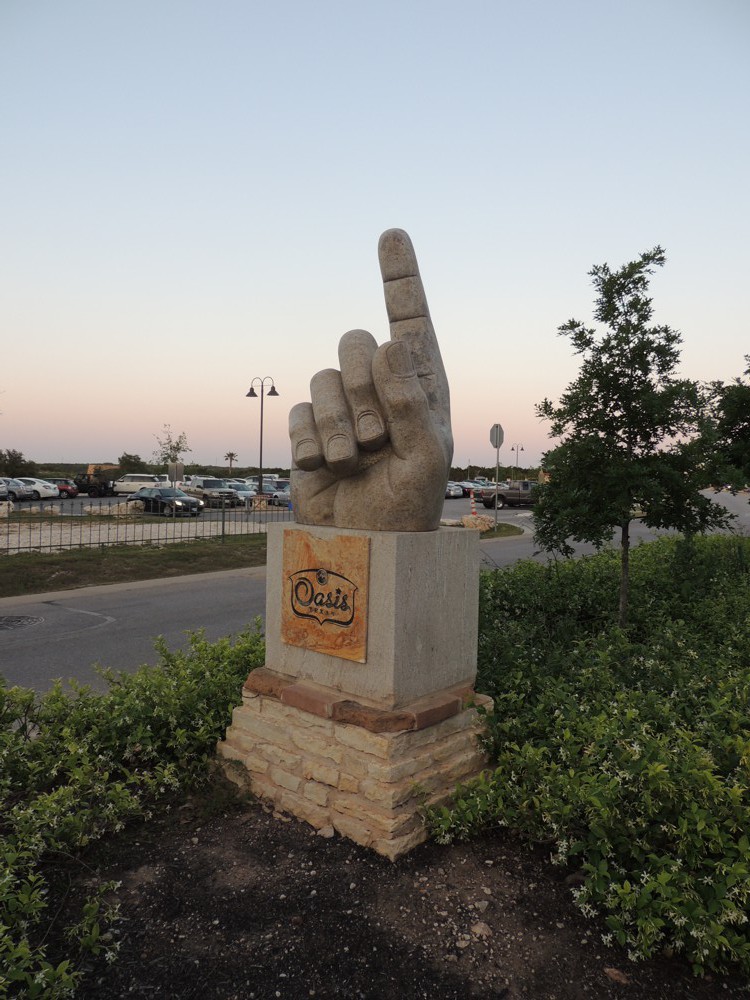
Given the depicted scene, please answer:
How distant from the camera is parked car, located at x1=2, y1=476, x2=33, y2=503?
106 feet

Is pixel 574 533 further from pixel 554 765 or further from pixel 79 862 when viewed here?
pixel 79 862

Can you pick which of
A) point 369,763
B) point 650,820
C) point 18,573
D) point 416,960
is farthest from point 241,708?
point 18,573

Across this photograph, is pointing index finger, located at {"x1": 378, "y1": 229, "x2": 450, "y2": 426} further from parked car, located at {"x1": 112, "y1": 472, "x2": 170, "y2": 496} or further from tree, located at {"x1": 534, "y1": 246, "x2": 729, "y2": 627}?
parked car, located at {"x1": 112, "y1": 472, "x2": 170, "y2": 496}

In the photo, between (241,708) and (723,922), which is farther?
(241,708)

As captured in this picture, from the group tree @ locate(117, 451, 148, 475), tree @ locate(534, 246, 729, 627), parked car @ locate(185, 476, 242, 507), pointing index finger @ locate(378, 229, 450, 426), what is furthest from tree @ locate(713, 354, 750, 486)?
tree @ locate(117, 451, 148, 475)

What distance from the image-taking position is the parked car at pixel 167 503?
81.1 ft

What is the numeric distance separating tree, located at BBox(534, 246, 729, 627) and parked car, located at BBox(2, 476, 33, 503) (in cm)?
3291

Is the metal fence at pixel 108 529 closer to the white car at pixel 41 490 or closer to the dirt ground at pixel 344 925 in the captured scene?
the white car at pixel 41 490

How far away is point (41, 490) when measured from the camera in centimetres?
3381

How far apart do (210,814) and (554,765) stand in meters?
1.90

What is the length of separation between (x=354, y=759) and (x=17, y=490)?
113 ft

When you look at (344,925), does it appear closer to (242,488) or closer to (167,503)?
(167,503)

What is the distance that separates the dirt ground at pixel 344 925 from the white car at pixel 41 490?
3456 centimetres

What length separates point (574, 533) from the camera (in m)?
6.14
